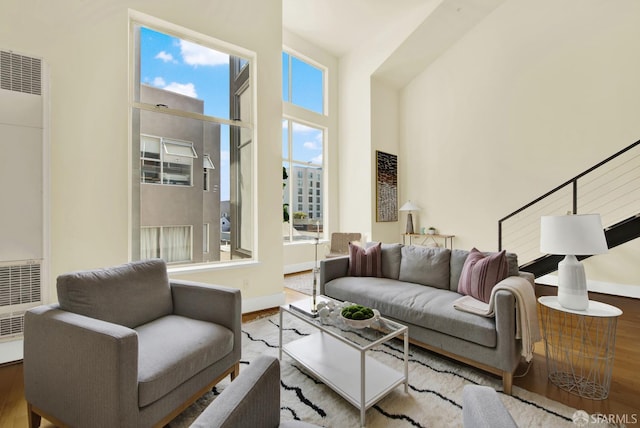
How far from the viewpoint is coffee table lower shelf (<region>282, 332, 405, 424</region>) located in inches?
64.8

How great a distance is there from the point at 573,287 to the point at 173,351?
2439mm

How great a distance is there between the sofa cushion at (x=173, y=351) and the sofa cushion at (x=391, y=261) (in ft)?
6.24

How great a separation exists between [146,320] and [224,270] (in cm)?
124

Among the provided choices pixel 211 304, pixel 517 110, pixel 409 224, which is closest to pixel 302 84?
pixel 409 224

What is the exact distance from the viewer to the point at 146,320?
6.11 ft

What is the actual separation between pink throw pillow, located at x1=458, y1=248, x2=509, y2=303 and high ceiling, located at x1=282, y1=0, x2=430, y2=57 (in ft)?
14.4

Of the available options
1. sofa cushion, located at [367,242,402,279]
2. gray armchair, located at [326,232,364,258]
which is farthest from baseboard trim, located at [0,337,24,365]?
gray armchair, located at [326,232,364,258]

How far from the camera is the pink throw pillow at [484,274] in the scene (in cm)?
225

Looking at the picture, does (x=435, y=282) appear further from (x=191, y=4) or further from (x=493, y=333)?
(x=191, y=4)

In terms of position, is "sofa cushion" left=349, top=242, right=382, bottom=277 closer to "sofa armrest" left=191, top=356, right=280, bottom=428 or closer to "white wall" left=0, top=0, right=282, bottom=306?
"white wall" left=0, top=0, right=282, bottom=306

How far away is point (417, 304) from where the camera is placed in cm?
234

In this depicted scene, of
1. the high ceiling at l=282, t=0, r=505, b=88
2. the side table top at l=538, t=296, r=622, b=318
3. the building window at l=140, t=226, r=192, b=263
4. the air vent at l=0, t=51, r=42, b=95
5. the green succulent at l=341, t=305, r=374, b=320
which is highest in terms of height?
the high ceiling at l=282, t=0, r=505, b=88

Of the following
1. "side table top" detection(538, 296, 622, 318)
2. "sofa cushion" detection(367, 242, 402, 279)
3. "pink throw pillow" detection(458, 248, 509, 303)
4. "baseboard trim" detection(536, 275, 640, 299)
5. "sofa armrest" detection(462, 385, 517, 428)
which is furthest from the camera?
"baseboard trim" detection(536, 275, 640, 299)

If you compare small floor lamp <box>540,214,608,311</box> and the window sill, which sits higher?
small floor lamp <box>540,214,608,311</box>
